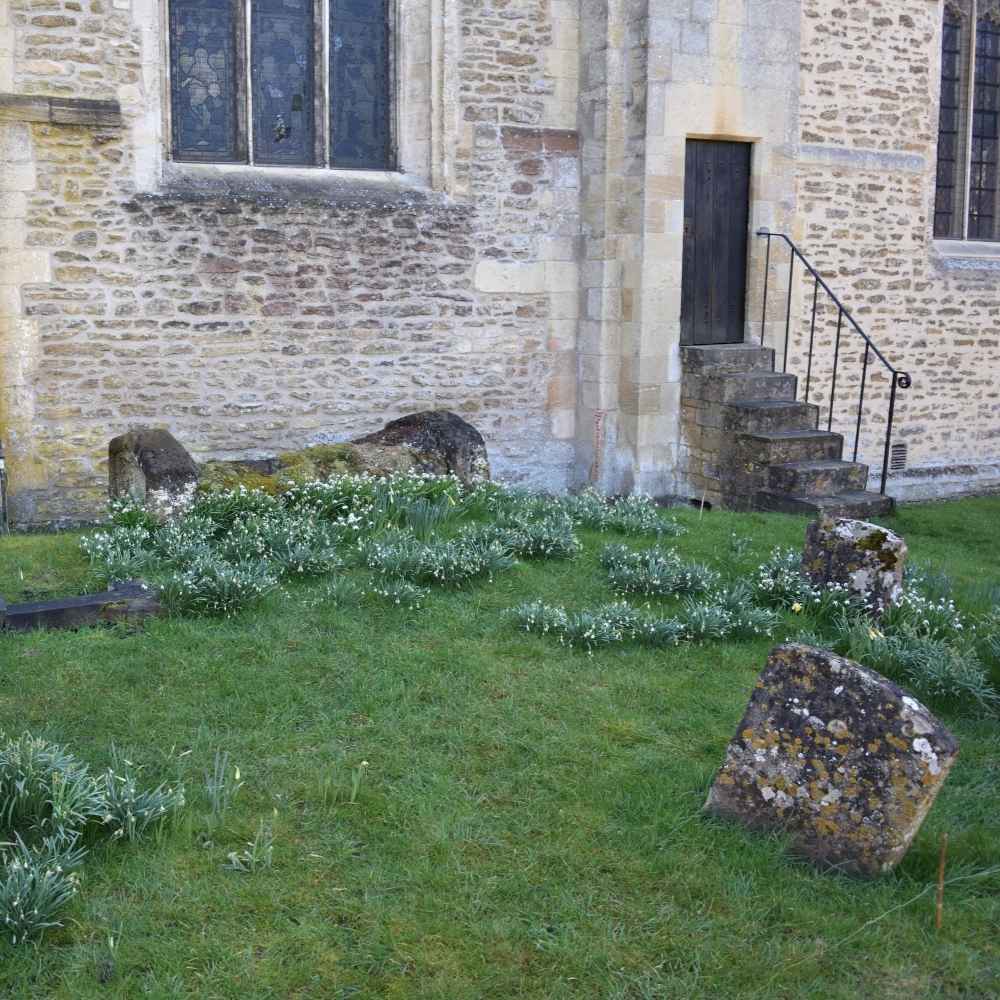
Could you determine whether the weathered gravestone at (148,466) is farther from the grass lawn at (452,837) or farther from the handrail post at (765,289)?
the handrail post at (765,289)

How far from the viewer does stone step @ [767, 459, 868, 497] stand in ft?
33.0

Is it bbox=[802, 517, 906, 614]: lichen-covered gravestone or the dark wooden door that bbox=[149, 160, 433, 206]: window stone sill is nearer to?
the dark wooden door

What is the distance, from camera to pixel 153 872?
141 inches

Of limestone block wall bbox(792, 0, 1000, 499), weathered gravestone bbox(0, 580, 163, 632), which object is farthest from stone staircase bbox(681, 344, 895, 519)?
weathered gravestone bbox(0, 580, 163, 632)

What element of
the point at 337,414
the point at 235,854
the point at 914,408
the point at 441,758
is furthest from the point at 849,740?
the point at 914,408

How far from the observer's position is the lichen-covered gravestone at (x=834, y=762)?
366 cm

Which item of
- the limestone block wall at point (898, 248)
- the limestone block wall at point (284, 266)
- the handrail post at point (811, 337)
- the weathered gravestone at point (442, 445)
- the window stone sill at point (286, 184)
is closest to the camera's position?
the weathered gravestone at point (442, 445)

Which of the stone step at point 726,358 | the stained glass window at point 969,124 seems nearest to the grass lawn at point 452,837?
the stone step at point 726,358

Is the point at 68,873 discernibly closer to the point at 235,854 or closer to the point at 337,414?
the point at 235,854

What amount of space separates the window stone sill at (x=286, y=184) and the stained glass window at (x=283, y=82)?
0.17 m

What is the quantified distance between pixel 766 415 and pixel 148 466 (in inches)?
221

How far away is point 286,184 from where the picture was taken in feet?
32.0

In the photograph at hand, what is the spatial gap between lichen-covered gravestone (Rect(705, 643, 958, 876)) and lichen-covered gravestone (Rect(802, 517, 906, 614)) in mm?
2447

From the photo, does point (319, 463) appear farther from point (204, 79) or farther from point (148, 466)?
point (204, 79)
